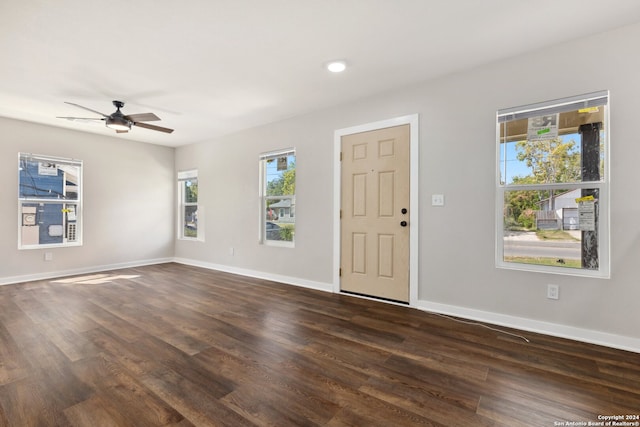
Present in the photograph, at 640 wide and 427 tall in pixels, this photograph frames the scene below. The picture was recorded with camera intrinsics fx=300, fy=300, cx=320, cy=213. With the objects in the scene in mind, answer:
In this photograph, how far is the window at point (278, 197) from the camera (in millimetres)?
4648

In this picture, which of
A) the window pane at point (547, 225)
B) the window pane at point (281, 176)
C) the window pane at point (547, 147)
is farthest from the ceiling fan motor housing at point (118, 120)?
the window pane at point (547, 225)

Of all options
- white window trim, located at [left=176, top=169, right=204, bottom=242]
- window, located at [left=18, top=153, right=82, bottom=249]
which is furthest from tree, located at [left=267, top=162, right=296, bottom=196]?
window, located at [left=18, top=153, right=82, bottom=249]

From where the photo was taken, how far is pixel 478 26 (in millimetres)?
2342

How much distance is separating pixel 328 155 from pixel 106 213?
4323 millimetres

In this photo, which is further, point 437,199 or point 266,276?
point 266,276

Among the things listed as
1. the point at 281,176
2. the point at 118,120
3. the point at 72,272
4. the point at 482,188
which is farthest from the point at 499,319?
the point at 72,272

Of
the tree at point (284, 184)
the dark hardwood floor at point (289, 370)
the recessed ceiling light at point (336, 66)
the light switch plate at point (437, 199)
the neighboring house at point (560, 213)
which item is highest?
the recessed ceiling light at point (336, 66)

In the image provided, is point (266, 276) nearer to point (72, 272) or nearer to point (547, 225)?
point (72, 272)

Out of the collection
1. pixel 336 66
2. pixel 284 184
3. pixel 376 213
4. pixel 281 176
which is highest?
pixel 336 66

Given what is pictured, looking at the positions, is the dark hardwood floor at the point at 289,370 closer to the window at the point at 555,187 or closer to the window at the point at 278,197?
the window at the point at 555,187

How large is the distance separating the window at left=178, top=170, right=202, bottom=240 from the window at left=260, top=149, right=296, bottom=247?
6.28 feet

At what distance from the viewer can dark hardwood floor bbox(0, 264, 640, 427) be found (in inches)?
62.7

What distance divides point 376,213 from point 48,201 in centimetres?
527

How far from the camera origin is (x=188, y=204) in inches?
249
